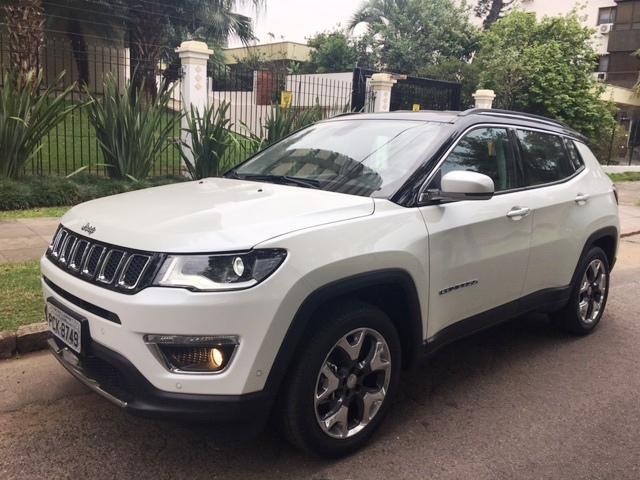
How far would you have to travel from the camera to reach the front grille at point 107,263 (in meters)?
2.43

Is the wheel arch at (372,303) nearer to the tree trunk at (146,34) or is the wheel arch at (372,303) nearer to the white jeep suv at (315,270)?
the white jeep suv at (315,270)

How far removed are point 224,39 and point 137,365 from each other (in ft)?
65.7

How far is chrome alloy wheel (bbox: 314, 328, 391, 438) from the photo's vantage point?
9.13 feet

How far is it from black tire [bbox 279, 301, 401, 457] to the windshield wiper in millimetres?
867

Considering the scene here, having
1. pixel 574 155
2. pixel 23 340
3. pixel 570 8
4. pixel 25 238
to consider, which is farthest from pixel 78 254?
pixel 570 8

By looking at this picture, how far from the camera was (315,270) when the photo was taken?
2.55 metres

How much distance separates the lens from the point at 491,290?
142 inches

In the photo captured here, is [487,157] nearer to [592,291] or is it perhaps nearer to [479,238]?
[479,238]

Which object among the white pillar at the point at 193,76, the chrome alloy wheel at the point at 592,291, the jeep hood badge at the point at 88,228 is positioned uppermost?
the white pillar at the point at 193,76

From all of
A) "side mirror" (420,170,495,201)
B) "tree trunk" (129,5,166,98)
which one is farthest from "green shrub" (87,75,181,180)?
"tree trunk" (129,5,166,98)

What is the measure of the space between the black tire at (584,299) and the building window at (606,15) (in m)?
37.3

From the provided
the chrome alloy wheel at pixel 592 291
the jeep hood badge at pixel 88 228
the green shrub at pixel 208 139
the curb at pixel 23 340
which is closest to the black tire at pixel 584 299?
the chrome alloy wheel at pixel 592 291

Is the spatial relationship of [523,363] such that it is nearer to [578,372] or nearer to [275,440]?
[578,372]

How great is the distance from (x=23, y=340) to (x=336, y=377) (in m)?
2.31
